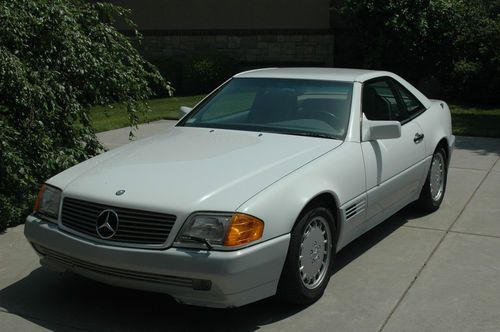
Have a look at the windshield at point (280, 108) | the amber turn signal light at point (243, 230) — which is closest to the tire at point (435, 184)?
the windshield at point (280, 108)

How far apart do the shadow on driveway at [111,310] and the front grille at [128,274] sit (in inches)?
14.7

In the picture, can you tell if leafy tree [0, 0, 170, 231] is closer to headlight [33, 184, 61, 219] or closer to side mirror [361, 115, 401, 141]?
headlight [33, 184, 61, 219]

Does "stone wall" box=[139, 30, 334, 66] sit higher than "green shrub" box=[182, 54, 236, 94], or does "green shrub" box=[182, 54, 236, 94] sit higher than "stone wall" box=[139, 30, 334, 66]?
"stone wall" box=[139, 30, 334, 66]

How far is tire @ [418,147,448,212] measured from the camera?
662cm

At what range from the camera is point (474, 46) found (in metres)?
14.7

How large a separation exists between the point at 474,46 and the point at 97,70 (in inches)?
381

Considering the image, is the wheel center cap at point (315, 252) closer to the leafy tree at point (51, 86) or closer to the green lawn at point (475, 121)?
the leafy tree at point (51, 86)

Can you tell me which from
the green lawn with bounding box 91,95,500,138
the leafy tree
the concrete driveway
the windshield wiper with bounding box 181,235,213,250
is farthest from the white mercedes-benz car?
the green lawn with bounding box 91,95,500,138

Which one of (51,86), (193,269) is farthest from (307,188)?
(51,86)

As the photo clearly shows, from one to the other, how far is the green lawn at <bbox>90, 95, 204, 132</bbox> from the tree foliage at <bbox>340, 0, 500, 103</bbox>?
424 cm

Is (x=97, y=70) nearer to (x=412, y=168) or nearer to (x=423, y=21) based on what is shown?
(x=412, y=168)

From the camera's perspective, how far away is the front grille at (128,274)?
4.09 meters

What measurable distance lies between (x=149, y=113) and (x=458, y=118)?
5589mm

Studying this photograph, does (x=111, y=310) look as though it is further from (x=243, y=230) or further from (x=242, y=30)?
(x=242, y=30)
